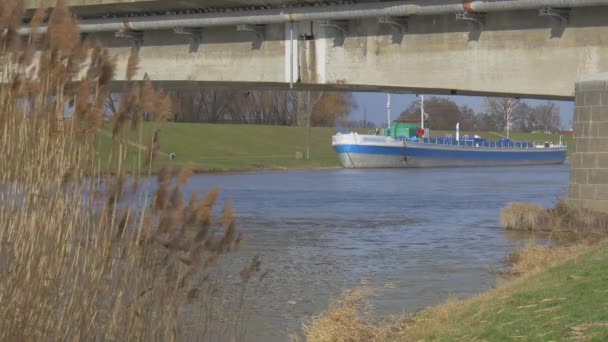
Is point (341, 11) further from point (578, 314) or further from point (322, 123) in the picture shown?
point (322, 123)

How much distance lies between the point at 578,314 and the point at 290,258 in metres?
10.7

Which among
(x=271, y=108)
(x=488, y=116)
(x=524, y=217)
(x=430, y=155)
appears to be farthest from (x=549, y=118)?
(x=524, y=217)

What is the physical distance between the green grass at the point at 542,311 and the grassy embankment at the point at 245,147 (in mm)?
50899

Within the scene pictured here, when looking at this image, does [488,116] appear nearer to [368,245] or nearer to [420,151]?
[420,151]

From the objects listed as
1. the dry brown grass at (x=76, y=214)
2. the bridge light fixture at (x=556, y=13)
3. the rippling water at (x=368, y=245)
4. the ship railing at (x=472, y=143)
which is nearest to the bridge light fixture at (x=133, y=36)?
the rippling water at (x=368, y=245)

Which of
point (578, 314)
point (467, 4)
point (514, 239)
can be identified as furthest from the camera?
point (514, 239)

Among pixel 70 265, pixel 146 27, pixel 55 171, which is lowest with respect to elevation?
pixel 70 265

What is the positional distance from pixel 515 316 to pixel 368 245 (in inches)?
487

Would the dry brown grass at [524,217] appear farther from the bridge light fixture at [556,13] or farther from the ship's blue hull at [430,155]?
the ship's blue hull at [430,155]

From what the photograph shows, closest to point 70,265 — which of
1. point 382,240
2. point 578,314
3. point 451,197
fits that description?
point 578,314

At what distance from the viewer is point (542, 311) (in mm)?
8234

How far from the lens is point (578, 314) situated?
771 centimetres

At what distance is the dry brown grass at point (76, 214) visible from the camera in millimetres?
6039

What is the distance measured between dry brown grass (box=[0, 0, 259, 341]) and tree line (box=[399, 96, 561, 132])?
154815 millimetres
